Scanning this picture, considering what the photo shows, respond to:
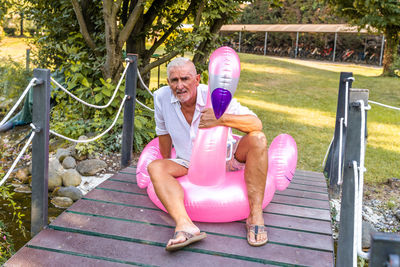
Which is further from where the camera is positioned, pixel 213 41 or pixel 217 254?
pixel 213 41

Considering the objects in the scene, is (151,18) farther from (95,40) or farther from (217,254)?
(217,254)

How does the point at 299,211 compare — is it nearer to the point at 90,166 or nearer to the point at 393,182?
the point at 393,182

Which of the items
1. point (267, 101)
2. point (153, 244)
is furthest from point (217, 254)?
point (267, 101)

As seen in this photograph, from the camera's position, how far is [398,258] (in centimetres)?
101

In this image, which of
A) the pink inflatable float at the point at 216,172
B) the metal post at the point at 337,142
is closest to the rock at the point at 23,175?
the pink inflatable float at the point at 216,172

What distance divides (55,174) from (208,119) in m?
2.93

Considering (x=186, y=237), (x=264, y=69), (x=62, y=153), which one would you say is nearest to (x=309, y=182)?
(x=186, y=237)

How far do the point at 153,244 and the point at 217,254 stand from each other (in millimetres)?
401

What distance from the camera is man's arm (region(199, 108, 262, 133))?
2703 millimetres

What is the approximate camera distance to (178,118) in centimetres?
299

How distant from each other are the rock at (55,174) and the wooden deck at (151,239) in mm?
1956

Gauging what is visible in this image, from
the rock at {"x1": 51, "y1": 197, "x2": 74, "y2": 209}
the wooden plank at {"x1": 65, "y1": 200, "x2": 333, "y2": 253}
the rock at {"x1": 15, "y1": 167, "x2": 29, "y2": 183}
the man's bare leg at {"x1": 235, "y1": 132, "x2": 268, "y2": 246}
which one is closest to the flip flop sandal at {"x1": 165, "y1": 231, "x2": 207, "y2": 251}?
Result: the wooden plank at {"x1": 65, "y1": 200, "x2": 333, "y2": 253}

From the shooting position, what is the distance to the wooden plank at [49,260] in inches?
85.6

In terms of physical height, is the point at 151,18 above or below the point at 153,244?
above
